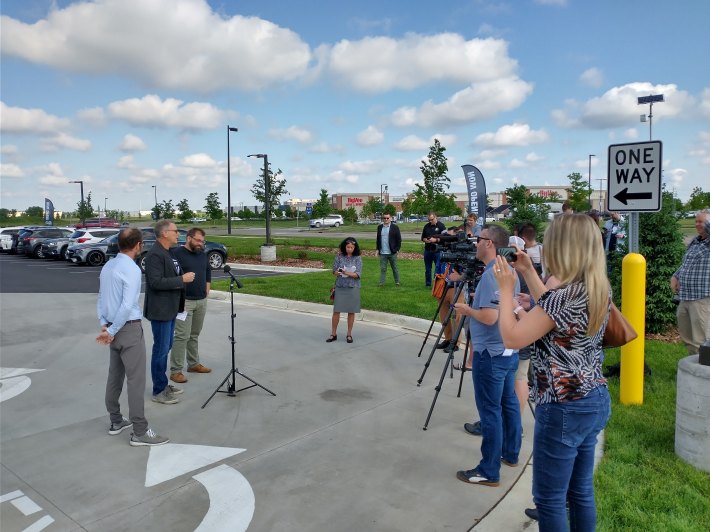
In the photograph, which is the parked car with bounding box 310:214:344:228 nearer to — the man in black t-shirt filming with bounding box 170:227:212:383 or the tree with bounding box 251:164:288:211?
the tree with bounding box 251:164:288:211

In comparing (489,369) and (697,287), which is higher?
(697,287)

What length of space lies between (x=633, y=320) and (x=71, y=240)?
1042 inches

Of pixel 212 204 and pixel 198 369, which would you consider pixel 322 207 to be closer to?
pixel 212 204

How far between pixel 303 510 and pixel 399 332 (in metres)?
5.94

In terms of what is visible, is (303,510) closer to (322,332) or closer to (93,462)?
(93,462)

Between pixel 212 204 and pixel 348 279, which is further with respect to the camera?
pixel 212 204

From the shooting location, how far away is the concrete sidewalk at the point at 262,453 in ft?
12.3

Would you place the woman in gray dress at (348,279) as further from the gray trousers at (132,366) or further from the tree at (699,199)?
the tree at (699,199)

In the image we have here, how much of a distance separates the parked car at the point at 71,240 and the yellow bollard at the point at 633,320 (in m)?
23.7

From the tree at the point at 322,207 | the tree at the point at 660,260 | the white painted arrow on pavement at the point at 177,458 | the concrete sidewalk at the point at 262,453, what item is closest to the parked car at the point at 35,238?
the concrete sidewalk at the point at 262,453

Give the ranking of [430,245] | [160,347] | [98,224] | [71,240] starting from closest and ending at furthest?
1. [160,347]
2. [430,245]
3. [71,240]
4. [98,224]

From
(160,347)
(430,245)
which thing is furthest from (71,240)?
(160,347)

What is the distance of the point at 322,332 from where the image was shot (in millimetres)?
9602

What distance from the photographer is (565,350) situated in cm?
259
